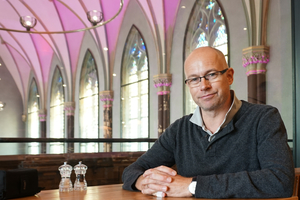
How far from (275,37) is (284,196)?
18.4 feet

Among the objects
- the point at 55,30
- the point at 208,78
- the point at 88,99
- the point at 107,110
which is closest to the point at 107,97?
the point at 107,110

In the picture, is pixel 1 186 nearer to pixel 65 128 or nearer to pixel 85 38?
pixel 65 128

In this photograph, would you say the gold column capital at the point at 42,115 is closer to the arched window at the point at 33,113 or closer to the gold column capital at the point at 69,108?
the arched window at the point at 33,113

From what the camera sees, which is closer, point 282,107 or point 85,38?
point 282,107

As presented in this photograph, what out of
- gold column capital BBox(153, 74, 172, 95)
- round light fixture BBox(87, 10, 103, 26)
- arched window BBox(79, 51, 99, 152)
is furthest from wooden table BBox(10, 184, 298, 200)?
gold column capital BBox(153, 74, 172, 95)

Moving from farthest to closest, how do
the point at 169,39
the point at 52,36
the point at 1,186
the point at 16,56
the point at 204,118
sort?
the point at 169,39, the point at 52,36, the point at 16,56, the point at 204,118, the point at 1,186

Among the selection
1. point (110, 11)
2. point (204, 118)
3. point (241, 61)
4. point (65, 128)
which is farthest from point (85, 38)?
point (204, 118)

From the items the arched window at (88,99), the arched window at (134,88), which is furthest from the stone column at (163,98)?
the arched window at (88,99)

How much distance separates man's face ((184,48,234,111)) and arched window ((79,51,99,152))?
5.71m

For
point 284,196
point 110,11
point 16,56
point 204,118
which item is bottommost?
point 284,196

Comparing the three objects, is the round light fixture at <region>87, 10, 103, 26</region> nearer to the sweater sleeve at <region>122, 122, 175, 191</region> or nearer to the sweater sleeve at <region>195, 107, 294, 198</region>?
the sweater sleeve at <region>122, 122, 175, 191</region>

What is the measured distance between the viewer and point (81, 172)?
6.01 feet

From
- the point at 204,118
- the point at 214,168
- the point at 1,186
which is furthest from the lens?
the point at 204,118

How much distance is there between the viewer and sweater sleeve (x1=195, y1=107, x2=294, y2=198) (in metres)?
1.47
